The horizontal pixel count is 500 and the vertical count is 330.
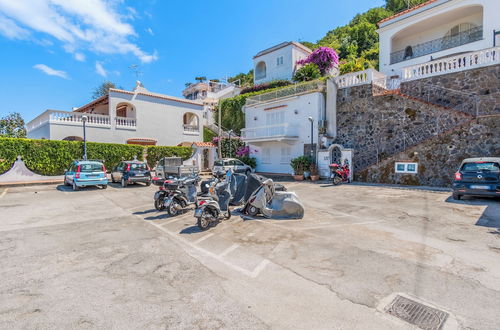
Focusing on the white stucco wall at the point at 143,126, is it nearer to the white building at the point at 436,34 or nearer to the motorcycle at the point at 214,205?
the white building at the point at 436,34

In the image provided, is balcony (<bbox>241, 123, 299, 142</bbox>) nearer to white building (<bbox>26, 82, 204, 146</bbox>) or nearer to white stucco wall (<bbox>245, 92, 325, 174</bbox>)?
white stucco wall (<bbox>245, 92, 325, 174</bbox>)

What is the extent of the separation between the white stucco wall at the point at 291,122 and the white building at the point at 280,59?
11994mm

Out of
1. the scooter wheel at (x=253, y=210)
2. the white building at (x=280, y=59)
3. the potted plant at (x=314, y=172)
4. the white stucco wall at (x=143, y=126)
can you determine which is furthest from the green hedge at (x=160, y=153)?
the white building at (x=280, y=59)

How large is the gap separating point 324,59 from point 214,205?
2529 centimetres

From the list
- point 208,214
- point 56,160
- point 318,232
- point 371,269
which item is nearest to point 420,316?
point 371,269

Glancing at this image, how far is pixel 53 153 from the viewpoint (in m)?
17.0

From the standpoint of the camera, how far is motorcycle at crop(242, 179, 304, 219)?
724 centimetres

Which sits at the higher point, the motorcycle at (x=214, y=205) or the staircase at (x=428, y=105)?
the staircase at (x=428, y=105)

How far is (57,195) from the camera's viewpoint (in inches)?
474

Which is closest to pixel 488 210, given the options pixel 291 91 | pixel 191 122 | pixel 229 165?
pixel 229 165

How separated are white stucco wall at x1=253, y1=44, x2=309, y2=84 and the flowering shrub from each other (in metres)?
4.53

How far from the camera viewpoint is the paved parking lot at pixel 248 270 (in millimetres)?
2820

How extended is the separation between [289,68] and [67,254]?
31.5 metres

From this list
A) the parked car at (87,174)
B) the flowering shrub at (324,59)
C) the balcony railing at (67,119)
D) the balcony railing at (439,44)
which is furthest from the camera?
the flowering shrub at (324,59)
